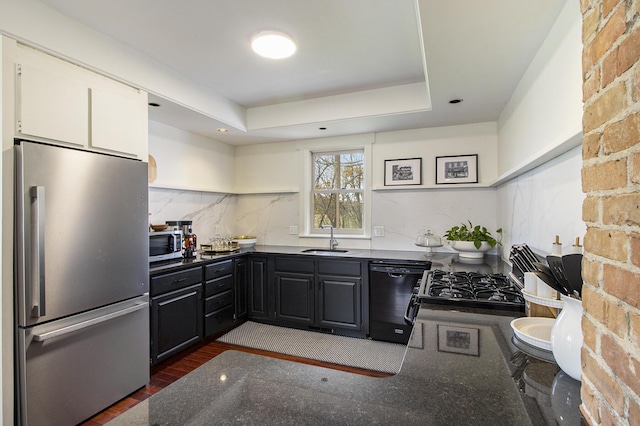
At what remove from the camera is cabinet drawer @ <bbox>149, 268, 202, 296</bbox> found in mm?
2572

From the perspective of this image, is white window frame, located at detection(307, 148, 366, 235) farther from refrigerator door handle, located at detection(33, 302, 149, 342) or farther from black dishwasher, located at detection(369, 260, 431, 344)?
refrigerator door handle, located at detection(33, 302, 149, 342)

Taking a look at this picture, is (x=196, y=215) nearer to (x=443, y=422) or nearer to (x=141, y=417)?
(x=141, y=417)

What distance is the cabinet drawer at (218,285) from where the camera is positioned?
3150 mm

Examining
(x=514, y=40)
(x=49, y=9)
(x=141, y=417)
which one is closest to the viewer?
(x=141, y=417)

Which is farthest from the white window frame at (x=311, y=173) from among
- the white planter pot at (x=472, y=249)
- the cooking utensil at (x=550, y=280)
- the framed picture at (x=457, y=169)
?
the cooking utensil at (x=550, y=280)

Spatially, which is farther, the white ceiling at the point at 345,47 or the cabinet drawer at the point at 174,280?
the cabinet drawer at the point at 174,280

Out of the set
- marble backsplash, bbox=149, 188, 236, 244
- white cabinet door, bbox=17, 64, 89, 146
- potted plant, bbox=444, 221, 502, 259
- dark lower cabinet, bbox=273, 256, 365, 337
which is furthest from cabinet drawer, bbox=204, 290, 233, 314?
potted plant, bbox=444, 221, 502, 259

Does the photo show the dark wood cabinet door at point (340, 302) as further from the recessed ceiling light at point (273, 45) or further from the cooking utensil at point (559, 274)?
the cooking utensil at point (559, 274)

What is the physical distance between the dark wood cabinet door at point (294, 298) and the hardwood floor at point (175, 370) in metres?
0.57

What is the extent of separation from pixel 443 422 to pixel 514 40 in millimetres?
1908

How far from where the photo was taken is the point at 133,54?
241 cm

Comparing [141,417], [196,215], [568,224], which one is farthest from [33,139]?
[568,224]

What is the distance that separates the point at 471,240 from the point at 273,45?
248cm

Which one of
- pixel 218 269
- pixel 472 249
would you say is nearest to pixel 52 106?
pixel 218 269
